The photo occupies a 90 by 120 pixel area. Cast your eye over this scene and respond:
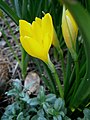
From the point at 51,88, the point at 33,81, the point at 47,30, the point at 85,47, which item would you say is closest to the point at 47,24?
the point at 47,30

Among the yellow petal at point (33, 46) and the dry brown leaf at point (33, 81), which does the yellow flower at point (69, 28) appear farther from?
the dry brown leaf at point (33, 81)

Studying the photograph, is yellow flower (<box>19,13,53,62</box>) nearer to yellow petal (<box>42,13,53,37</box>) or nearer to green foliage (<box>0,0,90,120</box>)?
yellow petal (<box>42,13,53,37</box>)

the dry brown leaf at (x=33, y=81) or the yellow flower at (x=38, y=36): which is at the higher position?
the yellow flower at (x=38, y=36)

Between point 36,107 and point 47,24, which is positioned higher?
point 47,24

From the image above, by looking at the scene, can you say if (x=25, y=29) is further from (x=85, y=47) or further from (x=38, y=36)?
(x=85, y=47)

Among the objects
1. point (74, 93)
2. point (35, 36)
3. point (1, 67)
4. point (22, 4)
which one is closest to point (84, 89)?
point (74, 93)

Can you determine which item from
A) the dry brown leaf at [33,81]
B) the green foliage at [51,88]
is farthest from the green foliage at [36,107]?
the dry brown leaf at [33,81]

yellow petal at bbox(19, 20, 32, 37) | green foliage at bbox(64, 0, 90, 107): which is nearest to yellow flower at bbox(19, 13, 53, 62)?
yellow petal at bbox(19, 20, 32, 37)
